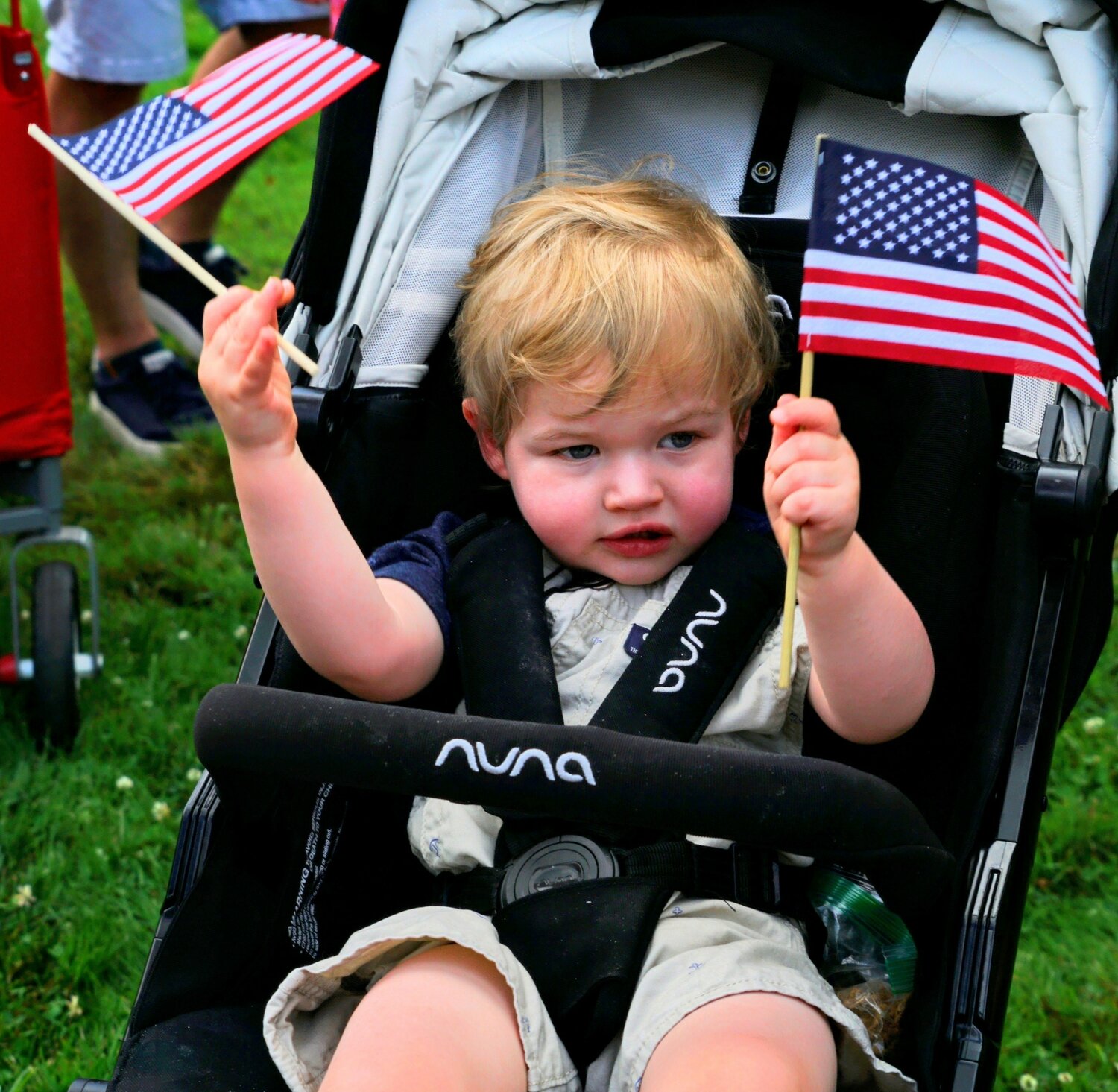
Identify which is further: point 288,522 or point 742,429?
point 742,429

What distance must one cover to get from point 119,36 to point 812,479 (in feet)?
10.5

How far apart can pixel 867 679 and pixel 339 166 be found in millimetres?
1149

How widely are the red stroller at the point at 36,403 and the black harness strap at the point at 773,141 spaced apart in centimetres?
136

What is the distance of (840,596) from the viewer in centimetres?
179

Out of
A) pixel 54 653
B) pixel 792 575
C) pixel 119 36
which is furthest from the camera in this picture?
pixel 119 36

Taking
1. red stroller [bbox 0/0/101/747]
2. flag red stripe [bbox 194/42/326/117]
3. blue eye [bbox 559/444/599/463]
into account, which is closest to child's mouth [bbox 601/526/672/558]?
blue eye [bbox 559/444/599/463]

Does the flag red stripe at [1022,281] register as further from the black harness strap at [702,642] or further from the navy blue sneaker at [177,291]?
the navy blue sneaker at [177,291]

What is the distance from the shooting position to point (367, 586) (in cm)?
198

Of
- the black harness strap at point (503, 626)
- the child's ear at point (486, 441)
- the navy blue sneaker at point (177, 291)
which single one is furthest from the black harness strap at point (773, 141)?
the navy blue sneaker at point (177, 291)

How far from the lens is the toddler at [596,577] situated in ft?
5.64

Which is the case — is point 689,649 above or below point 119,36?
below

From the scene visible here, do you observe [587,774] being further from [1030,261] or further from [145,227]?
[145,227]

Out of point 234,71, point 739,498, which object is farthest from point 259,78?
point 739,498

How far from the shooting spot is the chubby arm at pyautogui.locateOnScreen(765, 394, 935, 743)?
171 centimetres
